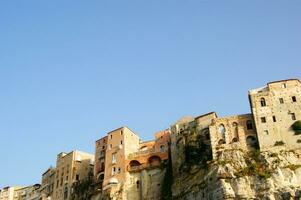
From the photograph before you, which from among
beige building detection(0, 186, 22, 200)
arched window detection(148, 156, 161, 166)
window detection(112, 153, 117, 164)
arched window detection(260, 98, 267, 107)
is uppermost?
arched window detection(260, 98, 267, 107)

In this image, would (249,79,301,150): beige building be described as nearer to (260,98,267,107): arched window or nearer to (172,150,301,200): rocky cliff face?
(260,98,267,107): arched window

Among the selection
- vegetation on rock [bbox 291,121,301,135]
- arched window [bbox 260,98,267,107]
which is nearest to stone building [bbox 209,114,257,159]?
arched window [bbox 260,98,267,107]

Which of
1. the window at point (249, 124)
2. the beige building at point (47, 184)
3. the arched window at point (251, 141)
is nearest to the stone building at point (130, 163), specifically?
the beige building at point (47, 184)

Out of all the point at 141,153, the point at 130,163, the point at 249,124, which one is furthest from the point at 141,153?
the point at 249,124

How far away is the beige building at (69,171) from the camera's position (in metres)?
86.8

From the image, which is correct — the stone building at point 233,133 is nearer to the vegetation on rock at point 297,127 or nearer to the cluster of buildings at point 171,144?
the cluster of buildings at point 171,144

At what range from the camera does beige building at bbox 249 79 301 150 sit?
66.4 m

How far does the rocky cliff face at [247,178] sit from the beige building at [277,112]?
212 centimetres

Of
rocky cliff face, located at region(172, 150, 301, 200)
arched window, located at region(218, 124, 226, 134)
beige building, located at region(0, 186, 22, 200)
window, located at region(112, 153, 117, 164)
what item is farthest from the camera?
beige building, located at region(0, 186, 22, 200)

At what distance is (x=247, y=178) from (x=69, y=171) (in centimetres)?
3783

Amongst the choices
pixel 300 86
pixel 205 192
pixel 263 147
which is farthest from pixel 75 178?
pixel 300 86

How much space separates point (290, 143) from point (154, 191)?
21916mm

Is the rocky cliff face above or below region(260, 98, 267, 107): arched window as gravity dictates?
below

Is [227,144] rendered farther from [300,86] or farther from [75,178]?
[75,178]
